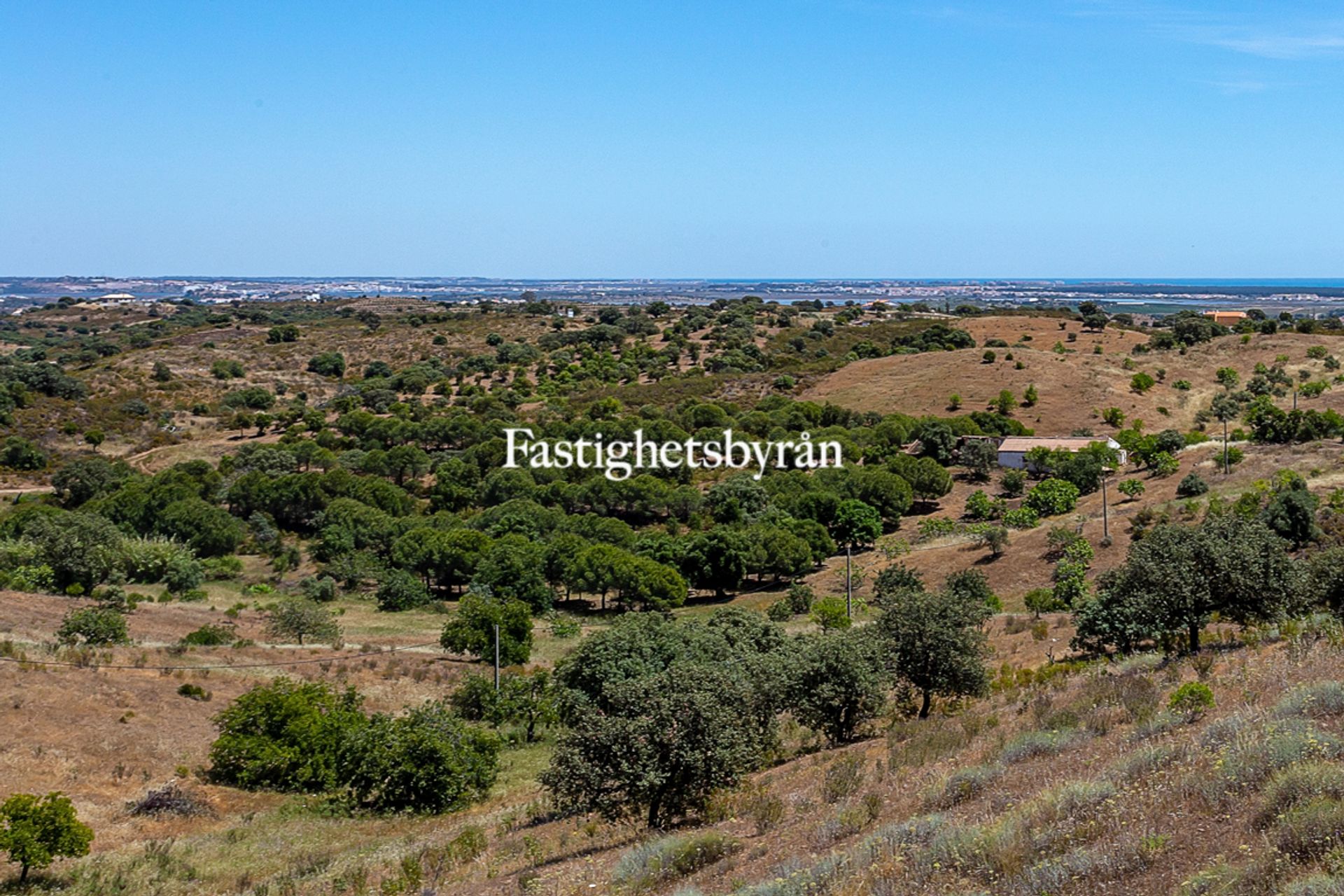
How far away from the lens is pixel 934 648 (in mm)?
19312

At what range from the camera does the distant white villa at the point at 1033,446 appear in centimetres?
5475

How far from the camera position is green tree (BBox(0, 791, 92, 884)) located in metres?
14.3

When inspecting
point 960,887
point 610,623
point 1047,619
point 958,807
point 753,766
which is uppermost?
point 960,887

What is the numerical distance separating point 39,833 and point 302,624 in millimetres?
17929

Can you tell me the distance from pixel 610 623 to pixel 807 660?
2078 centimetres

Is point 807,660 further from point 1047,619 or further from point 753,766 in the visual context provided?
point 1047,619

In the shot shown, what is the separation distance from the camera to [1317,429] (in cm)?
4616

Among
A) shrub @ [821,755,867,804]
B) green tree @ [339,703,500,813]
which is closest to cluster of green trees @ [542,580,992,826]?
shrub @ [821,755,867,804]

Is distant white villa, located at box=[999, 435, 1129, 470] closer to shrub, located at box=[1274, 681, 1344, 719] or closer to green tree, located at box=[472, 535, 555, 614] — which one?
green tree, located at box=[472, 535, 555, 614]

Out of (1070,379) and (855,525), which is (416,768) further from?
(1070,379)

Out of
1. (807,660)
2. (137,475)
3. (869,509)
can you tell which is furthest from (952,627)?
(137,475)

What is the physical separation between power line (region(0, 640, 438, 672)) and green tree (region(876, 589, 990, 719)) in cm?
1735

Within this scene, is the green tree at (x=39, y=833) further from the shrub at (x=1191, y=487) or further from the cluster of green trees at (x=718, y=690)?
the shrub at (x=1191, y=487)

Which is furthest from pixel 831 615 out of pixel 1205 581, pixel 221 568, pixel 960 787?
pixel 221 568
